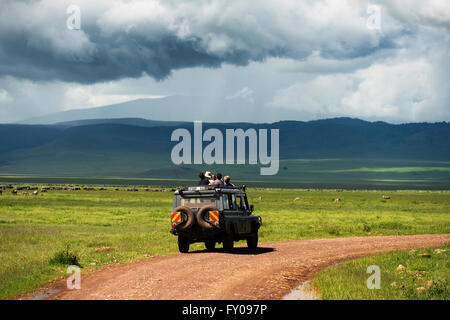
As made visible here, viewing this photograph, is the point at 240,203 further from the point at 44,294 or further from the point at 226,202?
the point at 44,294

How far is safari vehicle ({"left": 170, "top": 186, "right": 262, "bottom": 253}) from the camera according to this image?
856 inches

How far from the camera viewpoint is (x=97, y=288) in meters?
15.0

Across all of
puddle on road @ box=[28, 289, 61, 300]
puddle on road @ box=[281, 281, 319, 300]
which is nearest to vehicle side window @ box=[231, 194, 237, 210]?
puddle on road @ box=[281, 281, 319, 300]

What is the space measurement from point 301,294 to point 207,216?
7.27 metres

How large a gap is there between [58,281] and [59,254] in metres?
3.25

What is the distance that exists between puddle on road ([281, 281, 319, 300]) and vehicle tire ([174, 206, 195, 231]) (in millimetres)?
6413

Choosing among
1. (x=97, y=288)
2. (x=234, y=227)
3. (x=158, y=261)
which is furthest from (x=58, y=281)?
(x=234, y=227)

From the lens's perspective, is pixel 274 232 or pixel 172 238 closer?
pixel 172 238

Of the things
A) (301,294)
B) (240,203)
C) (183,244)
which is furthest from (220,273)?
(240,203)

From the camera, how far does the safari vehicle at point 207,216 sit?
21750 mm
